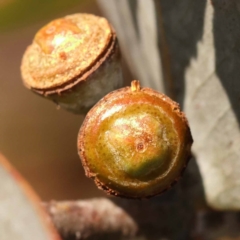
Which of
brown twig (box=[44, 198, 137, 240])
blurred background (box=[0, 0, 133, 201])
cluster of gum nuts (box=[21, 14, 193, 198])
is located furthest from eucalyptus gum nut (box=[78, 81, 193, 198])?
blurred background (box=[0, 0, 133, 201])

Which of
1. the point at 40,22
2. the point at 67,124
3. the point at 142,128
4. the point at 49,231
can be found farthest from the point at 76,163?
the point at 142,128

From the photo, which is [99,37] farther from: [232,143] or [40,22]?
[40,22]

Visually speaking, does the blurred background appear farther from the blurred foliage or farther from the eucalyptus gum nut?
the eucalyptus gum nut

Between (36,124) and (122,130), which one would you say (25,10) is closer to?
(36,124)

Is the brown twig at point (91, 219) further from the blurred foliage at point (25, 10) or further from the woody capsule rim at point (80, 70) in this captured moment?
the blurred foliage at point (25, 10)

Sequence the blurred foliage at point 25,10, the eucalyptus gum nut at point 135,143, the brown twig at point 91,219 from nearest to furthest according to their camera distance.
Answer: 1. the eucalyptus gum nut at point 135,143
2. the brown twig at point 91,219
3. the blurred foliage at point 25,10

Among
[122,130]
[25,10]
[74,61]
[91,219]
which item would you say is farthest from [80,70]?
[25,10]

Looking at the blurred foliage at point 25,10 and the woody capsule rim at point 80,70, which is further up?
the woody capsule rim at point 80,70

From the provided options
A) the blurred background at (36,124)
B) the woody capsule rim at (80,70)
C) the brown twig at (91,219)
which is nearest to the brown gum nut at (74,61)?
the woody capsule rim at (80,70)
